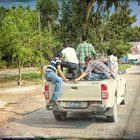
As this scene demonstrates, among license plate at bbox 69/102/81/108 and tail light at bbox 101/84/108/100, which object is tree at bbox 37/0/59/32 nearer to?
license plate at bbox 69/102/81/108

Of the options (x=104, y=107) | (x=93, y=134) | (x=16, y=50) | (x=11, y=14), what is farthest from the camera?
(x=11, y=14)

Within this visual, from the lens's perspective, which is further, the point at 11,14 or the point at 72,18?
the point at 72,18

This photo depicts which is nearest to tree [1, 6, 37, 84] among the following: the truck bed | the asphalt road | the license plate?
the asphalt road

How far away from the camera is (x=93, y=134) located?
11.6 metres

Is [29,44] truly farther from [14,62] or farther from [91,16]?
[91,16]

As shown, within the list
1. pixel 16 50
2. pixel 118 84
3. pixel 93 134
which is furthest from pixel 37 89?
pixel 93 134

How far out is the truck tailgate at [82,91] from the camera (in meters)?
12.6

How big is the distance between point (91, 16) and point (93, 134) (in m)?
29.9

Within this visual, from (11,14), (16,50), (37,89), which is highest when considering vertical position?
(11,14)

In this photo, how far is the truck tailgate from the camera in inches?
496

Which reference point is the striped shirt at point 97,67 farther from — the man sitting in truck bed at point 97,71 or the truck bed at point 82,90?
the truck bed at point 82,90

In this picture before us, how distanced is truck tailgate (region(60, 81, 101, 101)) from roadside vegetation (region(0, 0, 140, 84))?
14323mm

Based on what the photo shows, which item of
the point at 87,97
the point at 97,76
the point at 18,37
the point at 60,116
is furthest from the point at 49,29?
the point at 87,97

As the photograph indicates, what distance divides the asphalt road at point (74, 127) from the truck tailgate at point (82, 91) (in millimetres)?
737
